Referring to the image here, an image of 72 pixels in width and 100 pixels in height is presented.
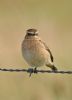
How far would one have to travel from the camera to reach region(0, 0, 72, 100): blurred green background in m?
12.1

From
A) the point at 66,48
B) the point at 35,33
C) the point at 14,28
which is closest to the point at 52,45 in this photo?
the point at 66,48

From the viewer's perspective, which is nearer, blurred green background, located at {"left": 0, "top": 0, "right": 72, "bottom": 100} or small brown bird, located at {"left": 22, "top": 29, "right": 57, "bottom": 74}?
small brown bird, located at {"left": 22, "top": 29, "right": 57, "bottom": 74}

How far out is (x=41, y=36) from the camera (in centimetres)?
1489

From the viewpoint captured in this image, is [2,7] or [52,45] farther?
[2,7]

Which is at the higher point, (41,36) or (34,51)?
(41,36)

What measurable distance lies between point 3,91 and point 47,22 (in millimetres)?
4200

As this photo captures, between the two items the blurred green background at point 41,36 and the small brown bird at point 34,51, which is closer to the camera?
the small brown bird at point 34,51

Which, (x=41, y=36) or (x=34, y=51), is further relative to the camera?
(x=41, y=36)

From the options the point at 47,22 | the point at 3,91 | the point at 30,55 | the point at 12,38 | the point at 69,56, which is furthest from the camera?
the point at 47,22

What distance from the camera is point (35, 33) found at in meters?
10.9

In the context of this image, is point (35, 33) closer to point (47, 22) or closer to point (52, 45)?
point (52, 45)

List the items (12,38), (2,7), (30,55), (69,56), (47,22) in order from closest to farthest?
(30,55), (69,56), (12,38), (47,22), (2,7)

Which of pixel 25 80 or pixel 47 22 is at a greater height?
pixel 47 22

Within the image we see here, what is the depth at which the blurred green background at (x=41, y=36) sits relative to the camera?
12.1 metres
